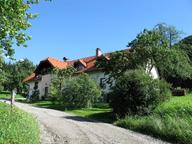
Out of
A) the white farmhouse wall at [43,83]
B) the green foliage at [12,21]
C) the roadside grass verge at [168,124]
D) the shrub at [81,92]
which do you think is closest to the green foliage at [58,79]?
the shrub at [81,92]

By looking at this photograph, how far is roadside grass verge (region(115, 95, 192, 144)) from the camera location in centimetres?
2056

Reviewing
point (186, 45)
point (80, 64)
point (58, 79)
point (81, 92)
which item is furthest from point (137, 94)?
point (186, 45)

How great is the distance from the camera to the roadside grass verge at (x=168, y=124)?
2056 centimetres

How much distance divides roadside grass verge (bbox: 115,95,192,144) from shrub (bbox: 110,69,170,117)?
889 mm

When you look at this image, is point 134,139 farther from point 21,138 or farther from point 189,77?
point 189,77

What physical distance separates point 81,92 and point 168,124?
21.8 m

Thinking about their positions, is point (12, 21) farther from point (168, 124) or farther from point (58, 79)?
point (58, 79)

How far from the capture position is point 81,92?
4375 centimetres


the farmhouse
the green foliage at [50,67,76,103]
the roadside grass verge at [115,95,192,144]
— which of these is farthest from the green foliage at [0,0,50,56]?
the farmhouse

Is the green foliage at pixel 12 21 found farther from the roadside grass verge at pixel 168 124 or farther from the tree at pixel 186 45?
the tree at pixel 186 45

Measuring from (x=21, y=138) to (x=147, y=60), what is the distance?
3401 centimetres

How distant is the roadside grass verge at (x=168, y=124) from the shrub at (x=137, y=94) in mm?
889

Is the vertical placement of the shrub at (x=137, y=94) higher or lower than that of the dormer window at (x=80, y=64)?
lower

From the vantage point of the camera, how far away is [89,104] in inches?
1725
